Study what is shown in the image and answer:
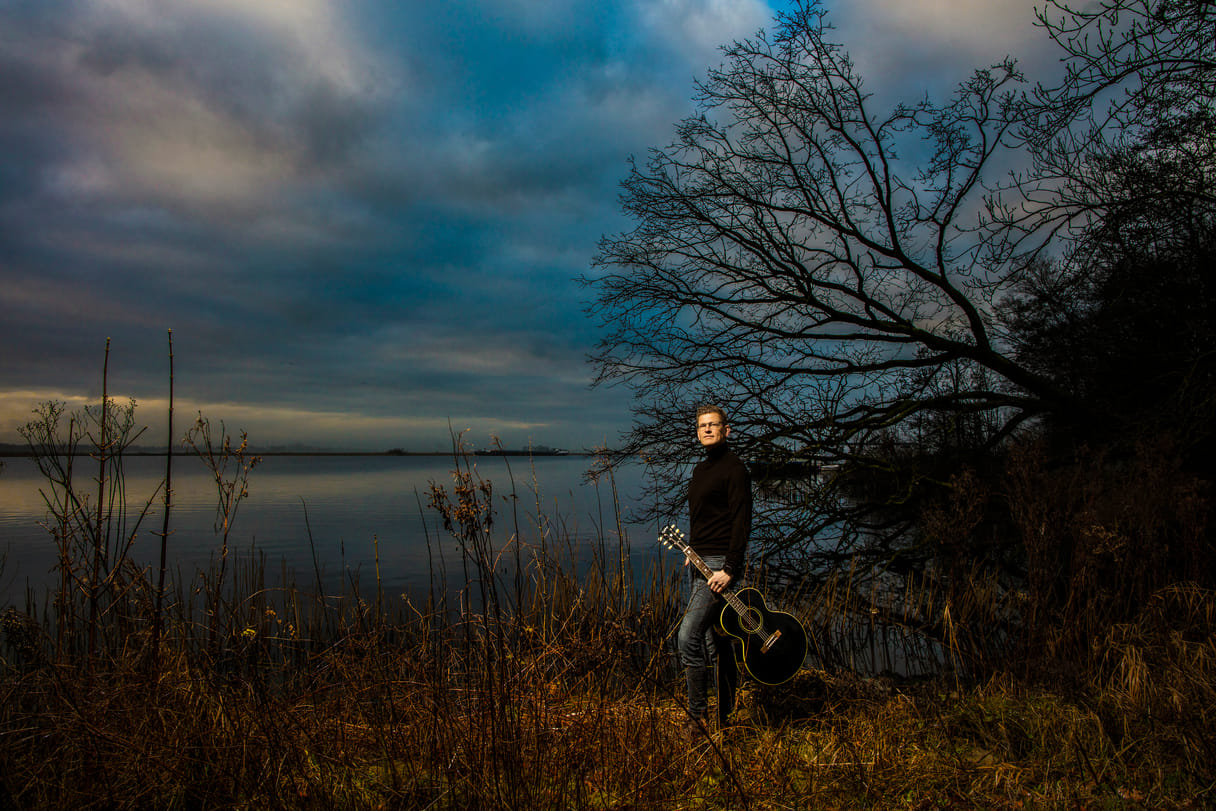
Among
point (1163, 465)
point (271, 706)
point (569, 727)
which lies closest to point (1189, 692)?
point (1163, 465)

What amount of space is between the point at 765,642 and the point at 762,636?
0.12 ft

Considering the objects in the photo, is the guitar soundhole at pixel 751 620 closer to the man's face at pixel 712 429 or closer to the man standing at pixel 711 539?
the man standing at pixel 711 539

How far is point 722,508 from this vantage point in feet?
12.6

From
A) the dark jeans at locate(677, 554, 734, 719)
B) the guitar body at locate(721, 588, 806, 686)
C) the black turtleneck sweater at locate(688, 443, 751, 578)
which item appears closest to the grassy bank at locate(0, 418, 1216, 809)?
the dark jeans at locate(677, 554, 734, 719)

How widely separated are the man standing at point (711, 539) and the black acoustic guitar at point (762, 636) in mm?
99

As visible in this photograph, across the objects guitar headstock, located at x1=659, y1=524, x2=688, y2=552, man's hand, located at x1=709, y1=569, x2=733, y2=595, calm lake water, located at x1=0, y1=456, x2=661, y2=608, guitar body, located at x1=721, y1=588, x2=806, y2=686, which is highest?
guitar headstock, located at x1=659, y1=524, x2=688, y2=552

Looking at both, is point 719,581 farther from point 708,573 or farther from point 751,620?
point 751,620

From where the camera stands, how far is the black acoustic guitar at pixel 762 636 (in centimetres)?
380

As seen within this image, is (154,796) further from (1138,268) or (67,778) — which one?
(1138,268)

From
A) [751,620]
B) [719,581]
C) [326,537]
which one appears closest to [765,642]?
[751,620]

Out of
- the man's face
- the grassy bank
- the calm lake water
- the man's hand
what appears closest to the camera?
the grassy bank

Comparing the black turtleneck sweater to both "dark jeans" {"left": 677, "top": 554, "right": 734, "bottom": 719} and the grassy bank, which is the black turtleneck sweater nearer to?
"dark jeans" {"left": 677, "top": 554, "right": 734, "bottom": 719}

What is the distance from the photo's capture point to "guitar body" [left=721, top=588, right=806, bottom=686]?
382 centimetres

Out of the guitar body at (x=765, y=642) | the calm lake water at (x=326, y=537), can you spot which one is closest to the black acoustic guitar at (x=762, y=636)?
the guitar body at (x=765, y=642)
